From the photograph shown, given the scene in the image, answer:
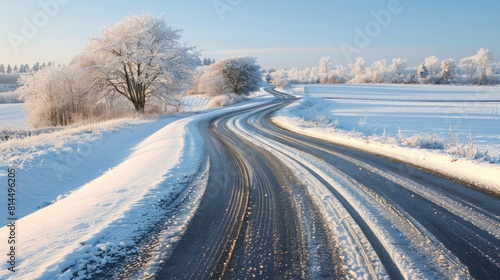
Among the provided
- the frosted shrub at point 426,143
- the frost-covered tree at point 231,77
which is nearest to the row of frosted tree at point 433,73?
the frost-covered tree at point 231,77

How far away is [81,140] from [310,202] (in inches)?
388

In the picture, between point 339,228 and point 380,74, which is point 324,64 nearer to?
point 380,74

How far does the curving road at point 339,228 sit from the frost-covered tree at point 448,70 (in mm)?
110042

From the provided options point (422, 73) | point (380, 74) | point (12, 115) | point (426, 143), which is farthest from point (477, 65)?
point (12, 115)

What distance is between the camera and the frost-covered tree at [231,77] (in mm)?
57938

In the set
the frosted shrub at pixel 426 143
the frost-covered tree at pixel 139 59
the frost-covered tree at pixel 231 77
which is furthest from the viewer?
the frost-covered tree at pixel 231 77

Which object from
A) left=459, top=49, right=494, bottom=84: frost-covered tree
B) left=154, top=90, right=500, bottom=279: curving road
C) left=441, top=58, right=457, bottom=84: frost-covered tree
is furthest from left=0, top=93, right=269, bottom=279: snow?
left=441, top=58, right=457, bottom=84: frost-covered tree

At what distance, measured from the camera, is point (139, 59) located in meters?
25.7

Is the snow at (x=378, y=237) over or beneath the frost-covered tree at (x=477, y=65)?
beneath

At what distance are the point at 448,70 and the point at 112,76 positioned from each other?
346 ft

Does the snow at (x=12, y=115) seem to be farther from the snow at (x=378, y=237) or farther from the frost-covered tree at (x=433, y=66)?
the frost-covered tree at (x=433, y=66)

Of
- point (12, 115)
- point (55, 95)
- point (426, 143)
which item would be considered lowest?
point (426, 143)

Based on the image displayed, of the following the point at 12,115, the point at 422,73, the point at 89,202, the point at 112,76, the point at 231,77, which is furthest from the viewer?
the point at 422,73

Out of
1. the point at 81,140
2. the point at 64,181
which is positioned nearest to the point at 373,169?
the point at 64,181
